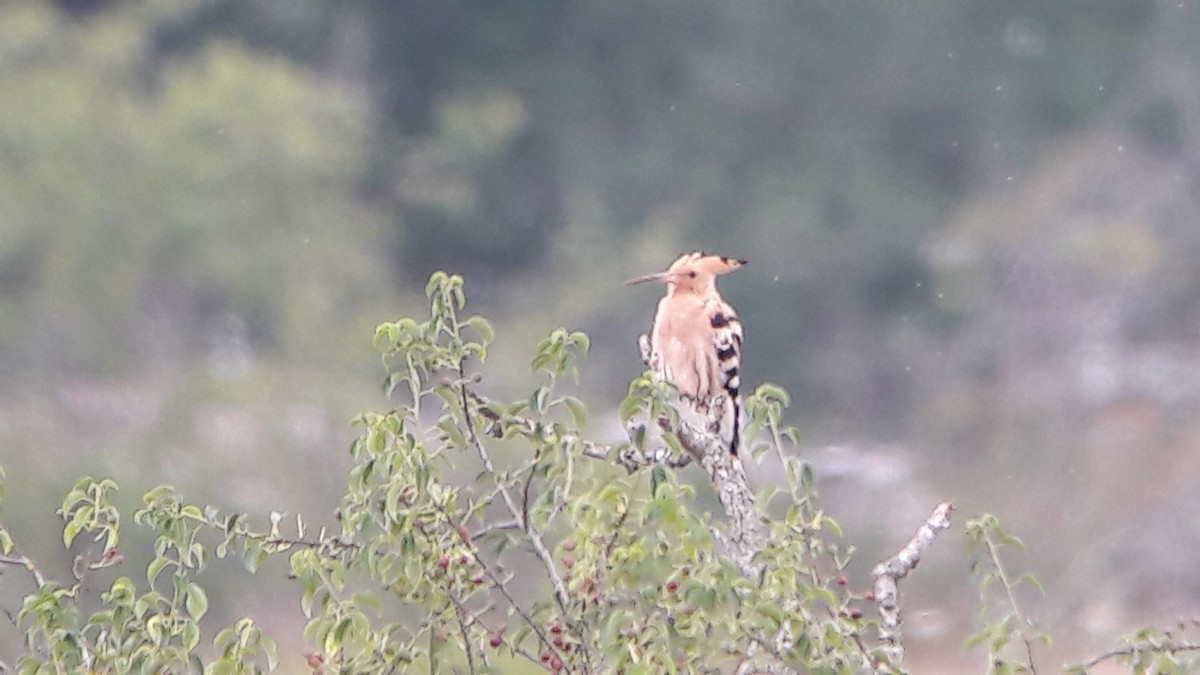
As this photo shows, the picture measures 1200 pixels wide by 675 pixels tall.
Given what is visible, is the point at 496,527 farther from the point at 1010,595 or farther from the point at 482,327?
the point at 1010,595

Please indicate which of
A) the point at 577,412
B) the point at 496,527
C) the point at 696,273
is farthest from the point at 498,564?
the point at 696,273

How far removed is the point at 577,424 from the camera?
189cm

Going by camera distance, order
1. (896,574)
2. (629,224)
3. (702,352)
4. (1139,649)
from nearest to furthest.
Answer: (1139,649) < (896,574) < (702,352) < (629,224)

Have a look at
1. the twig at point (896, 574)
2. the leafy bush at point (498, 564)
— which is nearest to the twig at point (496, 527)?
the leafy bush at point (498, 564)

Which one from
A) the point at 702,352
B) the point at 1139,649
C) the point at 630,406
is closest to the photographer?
the point at 630,406

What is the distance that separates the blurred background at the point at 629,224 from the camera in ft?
29.3

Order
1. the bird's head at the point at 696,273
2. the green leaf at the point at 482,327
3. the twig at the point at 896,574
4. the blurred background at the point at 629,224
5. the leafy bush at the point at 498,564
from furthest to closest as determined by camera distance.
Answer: the blurred background at the point at 629,224 → the bird's head at the point at 696,273 → the twig at the point at 896,574 → the green leaf at the point at 482,327 → the leafy bush at the point at 498,564

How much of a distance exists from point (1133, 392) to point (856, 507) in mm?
1932

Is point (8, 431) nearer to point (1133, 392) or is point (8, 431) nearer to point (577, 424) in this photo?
point (1133, 392)

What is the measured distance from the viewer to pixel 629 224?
10688mm

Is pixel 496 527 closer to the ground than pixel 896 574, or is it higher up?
closer to the ground

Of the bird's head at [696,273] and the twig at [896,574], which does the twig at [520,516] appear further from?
the bird's head at [696,273]

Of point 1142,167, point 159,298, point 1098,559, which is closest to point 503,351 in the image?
point 159,298

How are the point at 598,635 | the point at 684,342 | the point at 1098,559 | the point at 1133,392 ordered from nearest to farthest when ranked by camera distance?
the point at 598,635 → the point at 684,342 → the point at 1098,559 → the point at 1133,392
